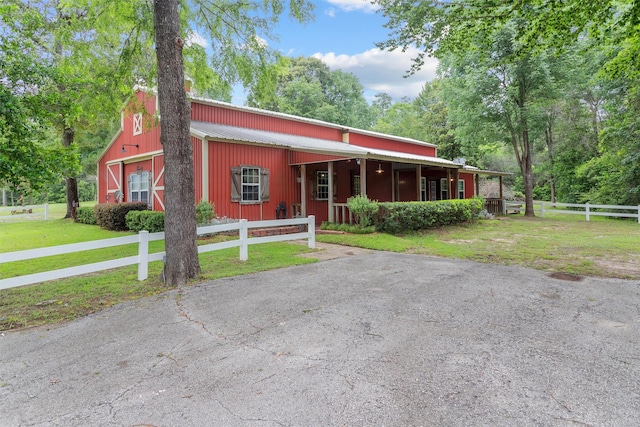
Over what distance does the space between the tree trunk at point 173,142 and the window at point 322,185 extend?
9.36 metres

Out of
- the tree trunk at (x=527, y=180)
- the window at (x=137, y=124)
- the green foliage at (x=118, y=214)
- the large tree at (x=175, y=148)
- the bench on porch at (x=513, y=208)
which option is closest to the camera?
the large tree at (x=175, y=148)

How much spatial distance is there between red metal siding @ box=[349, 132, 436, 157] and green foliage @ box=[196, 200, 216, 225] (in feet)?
34.7

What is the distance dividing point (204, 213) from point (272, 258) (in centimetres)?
420

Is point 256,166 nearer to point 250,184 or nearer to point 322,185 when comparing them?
point 250,184

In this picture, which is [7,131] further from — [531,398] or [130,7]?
[531,398]

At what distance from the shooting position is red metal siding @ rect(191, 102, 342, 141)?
1409 cm

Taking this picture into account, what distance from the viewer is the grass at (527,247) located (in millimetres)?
6859

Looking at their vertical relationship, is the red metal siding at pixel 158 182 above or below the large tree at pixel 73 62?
below

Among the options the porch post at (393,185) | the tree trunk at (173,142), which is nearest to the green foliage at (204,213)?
the tree trunk at (173,142)

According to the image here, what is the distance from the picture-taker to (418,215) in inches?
485

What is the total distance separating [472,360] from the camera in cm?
290

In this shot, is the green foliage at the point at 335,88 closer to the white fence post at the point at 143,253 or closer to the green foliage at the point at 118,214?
the green foliage at the point at 118,214

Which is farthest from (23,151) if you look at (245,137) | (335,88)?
(335,88)

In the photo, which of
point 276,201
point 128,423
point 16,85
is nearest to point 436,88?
point 276,201
